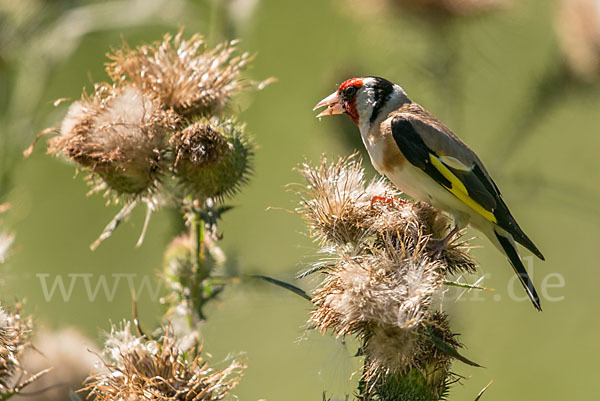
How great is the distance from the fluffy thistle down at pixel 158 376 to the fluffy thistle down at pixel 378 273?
Result: 1.06ft

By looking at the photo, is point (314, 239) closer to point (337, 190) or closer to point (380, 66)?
point (337, 190)

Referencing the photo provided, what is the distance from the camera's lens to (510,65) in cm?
717

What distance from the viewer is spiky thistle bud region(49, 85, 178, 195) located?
2316 millimetres

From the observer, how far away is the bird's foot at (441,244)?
7.11 ft

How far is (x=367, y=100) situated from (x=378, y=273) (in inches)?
42.4

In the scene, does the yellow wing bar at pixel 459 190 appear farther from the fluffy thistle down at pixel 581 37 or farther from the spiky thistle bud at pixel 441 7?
the fluffy thistle down at pixel 581 37

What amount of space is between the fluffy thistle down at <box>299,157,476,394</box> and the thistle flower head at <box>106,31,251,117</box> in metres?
0.47

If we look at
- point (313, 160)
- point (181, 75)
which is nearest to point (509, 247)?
point (181, 75)

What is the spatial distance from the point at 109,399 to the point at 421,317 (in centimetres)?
85

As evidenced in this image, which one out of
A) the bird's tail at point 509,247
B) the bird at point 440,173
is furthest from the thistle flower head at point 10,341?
the bird's tail at point 509,247

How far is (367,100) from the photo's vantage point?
9.45ft

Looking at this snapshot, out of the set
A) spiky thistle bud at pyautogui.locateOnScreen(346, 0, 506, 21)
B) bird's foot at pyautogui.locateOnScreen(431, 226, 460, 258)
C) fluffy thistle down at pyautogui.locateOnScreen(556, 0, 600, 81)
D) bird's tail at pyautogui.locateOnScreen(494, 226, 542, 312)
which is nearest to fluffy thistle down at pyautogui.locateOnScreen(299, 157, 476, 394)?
bird's foot at pyautogui.locateOnScreen(431, 226, 460, 258)

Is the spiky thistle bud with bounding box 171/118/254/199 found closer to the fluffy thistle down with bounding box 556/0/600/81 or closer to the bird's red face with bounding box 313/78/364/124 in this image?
the bird's red face with bounding box 313/78/364/124

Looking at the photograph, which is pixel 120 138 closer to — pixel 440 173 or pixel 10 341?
pixel 10 341
